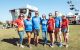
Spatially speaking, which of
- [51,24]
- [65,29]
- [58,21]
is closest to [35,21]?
[51,24]

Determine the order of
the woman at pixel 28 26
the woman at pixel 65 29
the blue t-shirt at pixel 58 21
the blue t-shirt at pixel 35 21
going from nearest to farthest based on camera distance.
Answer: the woman at pixel 28 26, the blue t-shirt at pixel 35 21, the woman at pixel 65 29, the blue t-shirt at pixel 58 21

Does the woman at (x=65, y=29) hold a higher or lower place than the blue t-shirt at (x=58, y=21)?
lower

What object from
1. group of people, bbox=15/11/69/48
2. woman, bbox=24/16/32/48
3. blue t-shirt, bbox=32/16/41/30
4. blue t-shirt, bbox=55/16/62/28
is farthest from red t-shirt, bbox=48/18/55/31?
woman, bbox=24/16/32/48

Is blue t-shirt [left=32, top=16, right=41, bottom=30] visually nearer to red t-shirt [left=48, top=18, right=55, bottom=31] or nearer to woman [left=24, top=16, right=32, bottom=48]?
woman [left=24, top=16, right=32, bottom=48]

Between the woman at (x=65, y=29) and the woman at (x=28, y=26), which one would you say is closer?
the woman at (x=28, y=26)

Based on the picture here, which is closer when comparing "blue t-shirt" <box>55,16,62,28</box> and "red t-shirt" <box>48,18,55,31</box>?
"red t-shirt" <box>48,18,55,31</box>

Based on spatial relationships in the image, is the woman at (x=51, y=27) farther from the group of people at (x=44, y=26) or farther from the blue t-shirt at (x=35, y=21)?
the blue t-shirt at (x=35, y=21)

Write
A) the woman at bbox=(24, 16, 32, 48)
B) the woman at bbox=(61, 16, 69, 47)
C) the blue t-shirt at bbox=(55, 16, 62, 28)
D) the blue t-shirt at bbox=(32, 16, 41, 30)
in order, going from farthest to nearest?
the blue t-shirt at bbox=(55, 16, 62, 28)
the woman at bbox=(61, 16, 69, 47)
the blue t-shirt at bbox=(32, 16, 41, 30)
the woman at bbox=(24, 16, 32, 48)

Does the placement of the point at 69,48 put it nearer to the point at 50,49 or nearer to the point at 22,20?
the point at 50,49

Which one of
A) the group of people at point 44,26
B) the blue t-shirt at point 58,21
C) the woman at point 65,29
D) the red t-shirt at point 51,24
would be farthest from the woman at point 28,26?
the woman at point 65,29

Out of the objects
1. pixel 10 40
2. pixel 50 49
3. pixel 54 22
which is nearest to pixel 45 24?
pixel 54 22

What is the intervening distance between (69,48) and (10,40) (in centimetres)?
447

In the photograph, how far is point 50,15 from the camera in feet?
53.7

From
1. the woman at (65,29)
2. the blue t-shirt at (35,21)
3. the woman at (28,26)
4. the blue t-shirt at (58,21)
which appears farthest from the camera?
the blue t-shirt at (58,21)
